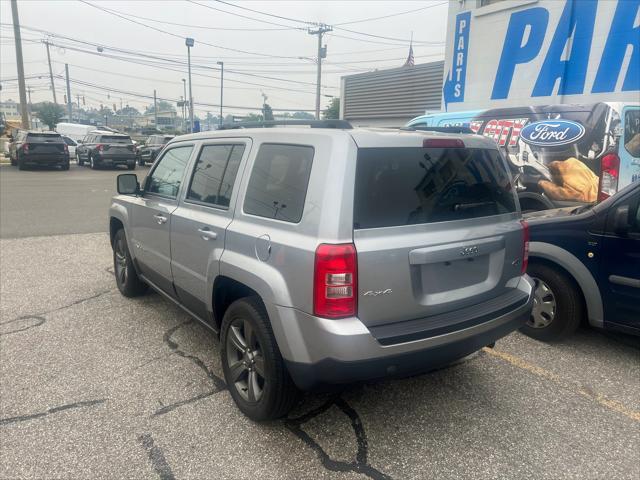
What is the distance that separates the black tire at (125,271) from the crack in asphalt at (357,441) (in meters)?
2.67

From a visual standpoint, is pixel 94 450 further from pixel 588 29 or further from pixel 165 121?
pixel 165 121

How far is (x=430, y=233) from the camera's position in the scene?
2.56 m

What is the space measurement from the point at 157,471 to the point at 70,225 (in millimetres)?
7878

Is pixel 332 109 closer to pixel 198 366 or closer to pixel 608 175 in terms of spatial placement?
pixel 608 175

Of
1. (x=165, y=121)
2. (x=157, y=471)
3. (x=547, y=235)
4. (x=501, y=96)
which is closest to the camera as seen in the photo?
(x=157, y=471)

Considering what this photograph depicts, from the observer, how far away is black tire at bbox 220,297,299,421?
263 centimetres

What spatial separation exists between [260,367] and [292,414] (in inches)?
17.8

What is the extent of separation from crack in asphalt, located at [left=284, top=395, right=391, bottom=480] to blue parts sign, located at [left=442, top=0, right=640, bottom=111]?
363 inches

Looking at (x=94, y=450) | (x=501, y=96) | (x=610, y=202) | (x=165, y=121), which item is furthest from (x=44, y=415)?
(x=165, y=121)

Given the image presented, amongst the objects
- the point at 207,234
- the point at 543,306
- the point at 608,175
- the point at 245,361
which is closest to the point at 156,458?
the point at 245,361

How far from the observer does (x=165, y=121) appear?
10825cm

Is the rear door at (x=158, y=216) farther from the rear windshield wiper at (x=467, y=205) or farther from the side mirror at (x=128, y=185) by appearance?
the rear windshield wiper at (x=467, y=205)

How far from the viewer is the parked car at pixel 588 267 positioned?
137 inches

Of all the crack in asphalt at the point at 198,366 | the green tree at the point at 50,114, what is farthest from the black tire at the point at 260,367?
the green tree at the point at 50,114
